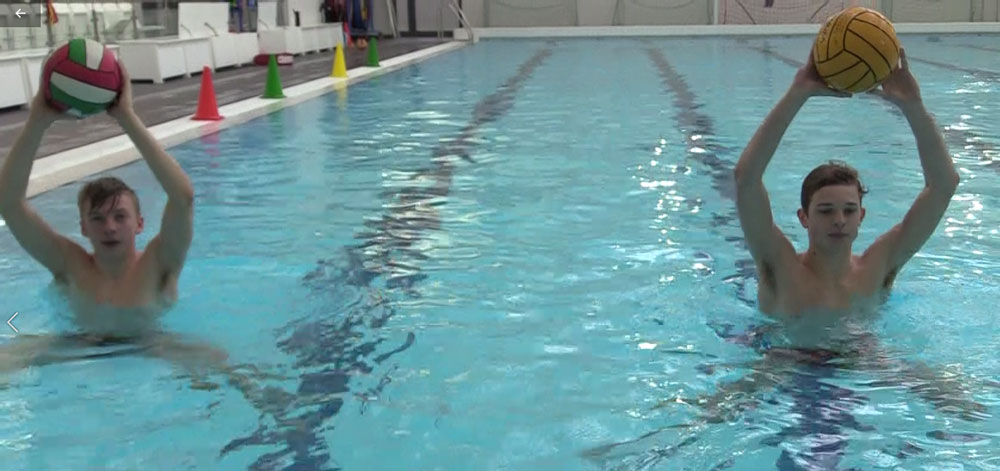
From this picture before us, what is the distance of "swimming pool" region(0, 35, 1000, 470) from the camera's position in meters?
2.59

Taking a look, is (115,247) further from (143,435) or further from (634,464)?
(634,464)

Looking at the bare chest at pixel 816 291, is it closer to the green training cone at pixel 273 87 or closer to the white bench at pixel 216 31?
the green training cone at pixel 273 87

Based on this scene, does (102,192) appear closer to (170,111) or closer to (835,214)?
(835,214)

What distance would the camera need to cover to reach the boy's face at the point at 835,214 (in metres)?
2.98

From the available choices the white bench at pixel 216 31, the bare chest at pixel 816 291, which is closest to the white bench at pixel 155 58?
the white bench at pixel 216 31

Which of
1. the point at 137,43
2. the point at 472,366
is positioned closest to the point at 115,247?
the point at 472,366

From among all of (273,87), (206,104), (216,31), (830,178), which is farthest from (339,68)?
(830,178)

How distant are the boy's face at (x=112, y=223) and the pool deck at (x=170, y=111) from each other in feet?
9.86

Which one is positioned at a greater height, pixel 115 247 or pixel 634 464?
pixel 115 247

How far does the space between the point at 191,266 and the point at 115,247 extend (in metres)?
1.27

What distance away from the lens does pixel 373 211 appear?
215 inches

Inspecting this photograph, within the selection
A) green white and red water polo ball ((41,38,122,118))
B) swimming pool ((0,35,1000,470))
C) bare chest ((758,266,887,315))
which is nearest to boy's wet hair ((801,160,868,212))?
bare chest ((758,266,887,315))

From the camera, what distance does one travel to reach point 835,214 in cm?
299

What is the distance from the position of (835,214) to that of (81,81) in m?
2.09
